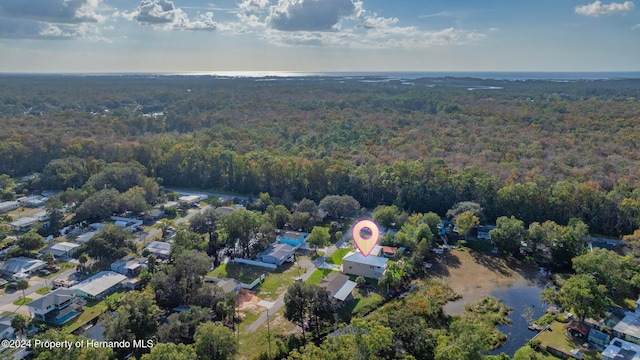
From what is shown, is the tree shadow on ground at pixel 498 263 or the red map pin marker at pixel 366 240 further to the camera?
the red map pin marker at pixel 366 240

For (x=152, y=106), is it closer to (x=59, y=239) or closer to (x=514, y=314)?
(x=59, y=239)

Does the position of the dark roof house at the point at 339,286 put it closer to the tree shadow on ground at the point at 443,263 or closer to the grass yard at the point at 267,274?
the grass yard at the point at 267,274

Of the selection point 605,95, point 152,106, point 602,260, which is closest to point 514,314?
point 602,260

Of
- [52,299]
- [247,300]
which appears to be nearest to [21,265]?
[52,299]

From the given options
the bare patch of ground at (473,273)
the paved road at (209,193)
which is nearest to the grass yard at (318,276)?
the bare patch of ground at (473,273)

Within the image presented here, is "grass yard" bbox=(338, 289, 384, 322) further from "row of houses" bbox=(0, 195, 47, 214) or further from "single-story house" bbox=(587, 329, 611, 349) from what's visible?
"row of houses" bbox=(0, 195, 47, 214)

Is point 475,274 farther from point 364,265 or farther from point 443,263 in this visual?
point 364,265

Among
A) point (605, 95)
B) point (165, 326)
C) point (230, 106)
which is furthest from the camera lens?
point (605, 95)
